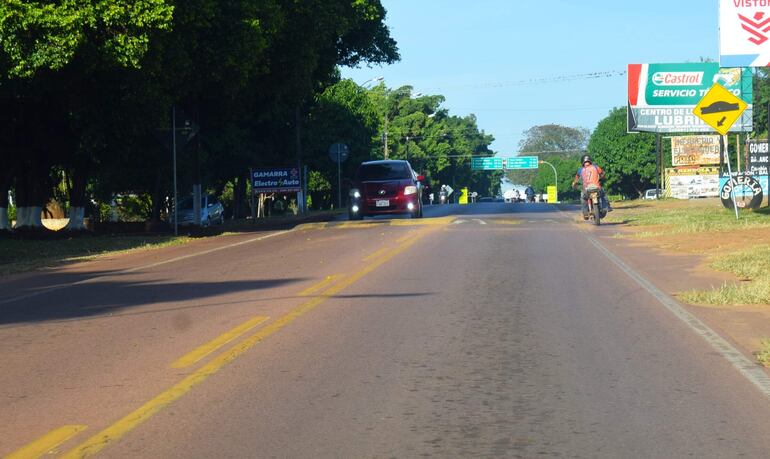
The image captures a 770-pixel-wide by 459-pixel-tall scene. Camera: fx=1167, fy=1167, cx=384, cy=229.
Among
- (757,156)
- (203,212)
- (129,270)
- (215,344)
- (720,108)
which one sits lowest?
(215,344)

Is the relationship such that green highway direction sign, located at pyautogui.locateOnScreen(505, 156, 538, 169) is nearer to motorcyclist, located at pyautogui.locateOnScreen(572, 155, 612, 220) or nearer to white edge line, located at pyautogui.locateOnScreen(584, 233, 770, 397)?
motorcyclist, located at pyautogui.locateOnScreen(572, 155, 612, 220)

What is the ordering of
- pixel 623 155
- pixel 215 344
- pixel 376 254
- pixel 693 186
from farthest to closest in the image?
1. pixel 623 155
2. pixel 693 186
3. pixel 376 254
4. pixel 215 344

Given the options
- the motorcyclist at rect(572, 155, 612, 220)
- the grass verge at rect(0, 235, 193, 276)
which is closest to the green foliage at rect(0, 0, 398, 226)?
the grass verge at rect(0, 235, 193, 276)

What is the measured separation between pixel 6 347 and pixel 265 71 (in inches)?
914

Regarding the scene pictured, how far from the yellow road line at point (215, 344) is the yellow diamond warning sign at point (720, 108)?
21.0 metres

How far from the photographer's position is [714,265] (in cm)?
1753

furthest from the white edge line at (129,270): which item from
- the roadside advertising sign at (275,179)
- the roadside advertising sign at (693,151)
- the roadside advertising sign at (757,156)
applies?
the roadside advertising sign at (693,151)

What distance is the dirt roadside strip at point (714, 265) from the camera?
11508mm

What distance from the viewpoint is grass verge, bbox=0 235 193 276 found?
21.9 meters

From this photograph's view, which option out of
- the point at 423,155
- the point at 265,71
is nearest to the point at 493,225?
the point at 265,71

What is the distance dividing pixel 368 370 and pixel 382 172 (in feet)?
91.9

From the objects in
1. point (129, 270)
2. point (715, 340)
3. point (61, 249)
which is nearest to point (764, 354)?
point (715, 340)

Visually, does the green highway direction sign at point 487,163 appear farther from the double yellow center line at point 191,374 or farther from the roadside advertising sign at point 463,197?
the double yellow center line at point 191,374

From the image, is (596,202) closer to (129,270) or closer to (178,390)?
(129,270)
